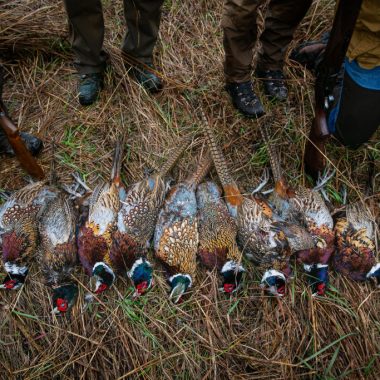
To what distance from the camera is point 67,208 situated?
10.4 ft

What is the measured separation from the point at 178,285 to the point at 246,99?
1917 millimetres

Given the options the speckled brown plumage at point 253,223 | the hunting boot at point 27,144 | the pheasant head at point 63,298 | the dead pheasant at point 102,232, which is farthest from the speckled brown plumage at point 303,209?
the hunting boot at point 27,144

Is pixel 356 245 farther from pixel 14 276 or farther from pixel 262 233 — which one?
pixel 14 276

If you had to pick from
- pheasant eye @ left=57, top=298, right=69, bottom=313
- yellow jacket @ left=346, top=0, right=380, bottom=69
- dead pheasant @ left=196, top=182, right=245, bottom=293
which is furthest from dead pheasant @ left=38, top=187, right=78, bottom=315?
yellow jacket @ left=346, top=0, right=380, bottom=69

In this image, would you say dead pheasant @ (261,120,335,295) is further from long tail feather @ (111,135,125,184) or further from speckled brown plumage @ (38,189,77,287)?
speckled brown plumage @ (38,189,77,287)

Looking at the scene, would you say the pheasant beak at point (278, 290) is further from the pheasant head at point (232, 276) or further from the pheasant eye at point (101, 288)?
the pheasant eye at point (101, 288)

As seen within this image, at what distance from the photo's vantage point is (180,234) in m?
3.04

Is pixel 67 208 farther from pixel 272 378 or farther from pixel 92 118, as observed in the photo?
pixel 272 378

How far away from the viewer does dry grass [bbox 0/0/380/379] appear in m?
2.74

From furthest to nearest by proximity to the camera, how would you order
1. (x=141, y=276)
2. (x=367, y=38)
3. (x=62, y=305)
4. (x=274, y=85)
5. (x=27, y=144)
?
1. (x=274, y=85)
2. (x=27, y=144)
3. (x=141, y=276)
4. (x=62, y=305)
5. (x=367, y=38)

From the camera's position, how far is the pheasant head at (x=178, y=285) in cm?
288

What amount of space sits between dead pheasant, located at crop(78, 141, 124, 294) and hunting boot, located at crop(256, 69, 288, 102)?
1.68m

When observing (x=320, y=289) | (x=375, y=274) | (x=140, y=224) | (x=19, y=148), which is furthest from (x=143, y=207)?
(x=375, y=274)

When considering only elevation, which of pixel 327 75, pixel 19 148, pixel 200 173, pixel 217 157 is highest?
pixel 327 75
